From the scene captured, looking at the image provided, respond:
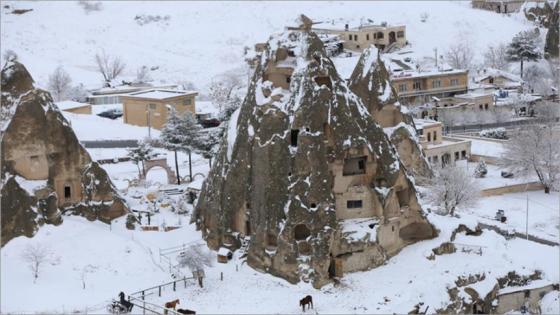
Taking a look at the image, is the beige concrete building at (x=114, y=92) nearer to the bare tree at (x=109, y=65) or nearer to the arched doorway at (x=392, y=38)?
the bare tree at (x=109, y=65)

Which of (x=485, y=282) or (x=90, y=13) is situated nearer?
(x=485, y=282)

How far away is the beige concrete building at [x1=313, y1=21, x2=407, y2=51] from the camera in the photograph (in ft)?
436

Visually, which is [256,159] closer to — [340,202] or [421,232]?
[340,202]

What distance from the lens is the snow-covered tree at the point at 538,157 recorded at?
81.4 meters

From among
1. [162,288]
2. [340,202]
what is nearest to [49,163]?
[162,288]

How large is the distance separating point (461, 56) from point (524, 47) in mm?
16119

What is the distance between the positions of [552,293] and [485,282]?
3.82m

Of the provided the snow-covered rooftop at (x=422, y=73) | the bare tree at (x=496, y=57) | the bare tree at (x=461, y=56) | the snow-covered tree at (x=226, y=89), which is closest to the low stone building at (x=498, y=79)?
the bare tree at (x=496, y=57)

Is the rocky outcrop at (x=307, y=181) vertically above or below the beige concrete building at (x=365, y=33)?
below

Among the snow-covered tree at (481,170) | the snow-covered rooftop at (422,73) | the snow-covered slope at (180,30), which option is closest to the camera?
the snow-covered tree at (481,170)

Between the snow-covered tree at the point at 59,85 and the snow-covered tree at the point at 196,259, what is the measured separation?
204 ft

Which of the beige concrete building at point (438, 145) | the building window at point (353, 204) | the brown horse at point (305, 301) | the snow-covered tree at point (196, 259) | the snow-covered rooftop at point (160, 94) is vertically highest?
the snow-covered rooftop at point (160, 94)

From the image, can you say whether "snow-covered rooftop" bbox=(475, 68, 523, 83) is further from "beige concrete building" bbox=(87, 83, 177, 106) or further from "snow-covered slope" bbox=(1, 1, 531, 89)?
"beige concrete building" bbox=(87, 83, 177, 106)

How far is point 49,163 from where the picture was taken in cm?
6309
